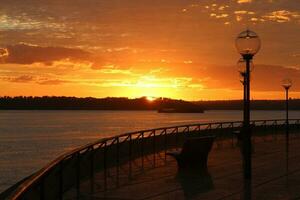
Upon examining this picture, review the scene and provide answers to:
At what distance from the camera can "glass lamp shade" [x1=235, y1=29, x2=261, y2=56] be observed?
516 inches

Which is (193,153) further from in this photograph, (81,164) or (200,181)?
(81,164)

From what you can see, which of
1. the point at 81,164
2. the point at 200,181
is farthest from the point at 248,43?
the point at 81,164

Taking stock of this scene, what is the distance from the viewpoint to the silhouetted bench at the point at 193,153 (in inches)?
587

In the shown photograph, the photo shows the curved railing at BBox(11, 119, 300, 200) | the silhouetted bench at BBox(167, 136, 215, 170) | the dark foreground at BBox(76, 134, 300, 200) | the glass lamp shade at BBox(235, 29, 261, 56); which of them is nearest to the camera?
the curved railing at BBox(11, 119, 300, 200)

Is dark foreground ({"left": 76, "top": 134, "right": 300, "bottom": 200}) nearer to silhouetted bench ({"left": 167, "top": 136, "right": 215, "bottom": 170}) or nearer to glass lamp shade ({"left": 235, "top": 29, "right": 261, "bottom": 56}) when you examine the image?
silhouetted bench ({"left": 167, "top": 136, "right": 215, "bottom": 170})

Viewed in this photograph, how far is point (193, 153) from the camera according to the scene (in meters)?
15.3

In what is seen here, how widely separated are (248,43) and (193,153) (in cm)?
377

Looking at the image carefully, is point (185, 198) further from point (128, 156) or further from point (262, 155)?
point (262, 155)

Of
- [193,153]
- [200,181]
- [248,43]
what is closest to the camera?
[200,181]

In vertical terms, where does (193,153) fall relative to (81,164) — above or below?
above

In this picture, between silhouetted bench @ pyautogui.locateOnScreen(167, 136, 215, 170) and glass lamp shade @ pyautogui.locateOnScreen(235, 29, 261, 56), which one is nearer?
glass lamp shade @ pyautogui.locateOnScreen(235, 29, 261, 56)

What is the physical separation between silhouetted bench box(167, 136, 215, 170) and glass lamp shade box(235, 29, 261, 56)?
2936mm

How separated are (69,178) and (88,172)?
1.56 meters

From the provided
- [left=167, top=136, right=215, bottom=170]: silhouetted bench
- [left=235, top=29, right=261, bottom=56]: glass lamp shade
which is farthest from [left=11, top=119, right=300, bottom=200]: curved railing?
[left=235, top=29, right=261, bottom=56]: glass lamp shade
